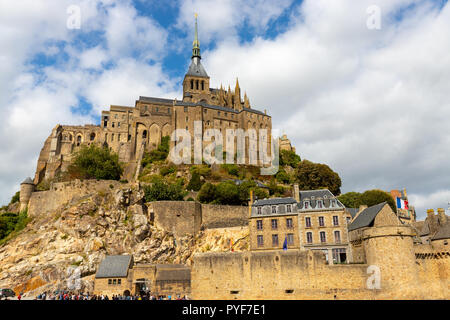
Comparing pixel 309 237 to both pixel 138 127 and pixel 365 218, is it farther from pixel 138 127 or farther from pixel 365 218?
pixel 138 127

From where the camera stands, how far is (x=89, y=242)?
144 ft

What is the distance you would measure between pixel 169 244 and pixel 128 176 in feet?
97.8

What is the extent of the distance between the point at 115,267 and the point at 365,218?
23.4m

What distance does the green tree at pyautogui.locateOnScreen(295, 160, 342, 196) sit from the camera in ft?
204

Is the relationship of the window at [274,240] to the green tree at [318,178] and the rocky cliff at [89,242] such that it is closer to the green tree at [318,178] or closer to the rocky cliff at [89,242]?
the rocky cliff at [89,242]

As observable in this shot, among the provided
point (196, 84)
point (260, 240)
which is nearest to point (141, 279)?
point (260, 240)

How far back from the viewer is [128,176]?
72.3 metres

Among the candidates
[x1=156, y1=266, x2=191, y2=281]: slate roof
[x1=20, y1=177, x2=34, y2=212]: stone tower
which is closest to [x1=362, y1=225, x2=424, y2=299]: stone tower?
[x1=156, y1=266, x2=191, y2=281]: slate roof

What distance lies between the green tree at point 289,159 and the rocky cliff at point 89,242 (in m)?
39.3

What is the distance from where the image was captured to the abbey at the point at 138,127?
77562 millimetres

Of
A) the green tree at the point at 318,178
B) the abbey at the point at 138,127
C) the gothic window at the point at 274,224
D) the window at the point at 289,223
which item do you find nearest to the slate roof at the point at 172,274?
the gothic window at the point at 274,224

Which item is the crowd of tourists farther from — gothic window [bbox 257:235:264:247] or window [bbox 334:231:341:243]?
window [bbox 334:231:341:243]

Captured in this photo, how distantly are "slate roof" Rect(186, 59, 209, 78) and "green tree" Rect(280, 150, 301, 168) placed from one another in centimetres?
2989
